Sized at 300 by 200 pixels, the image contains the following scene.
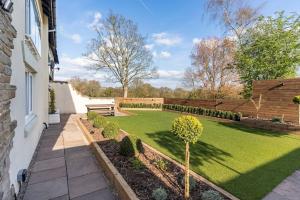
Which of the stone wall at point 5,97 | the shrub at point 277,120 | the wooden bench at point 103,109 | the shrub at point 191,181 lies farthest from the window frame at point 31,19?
Answer: the shrub at point 277,120

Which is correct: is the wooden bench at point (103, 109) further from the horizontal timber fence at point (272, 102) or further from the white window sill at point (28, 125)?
the horizontal timber fence at point (272, 102)

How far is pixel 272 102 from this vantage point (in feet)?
32.0

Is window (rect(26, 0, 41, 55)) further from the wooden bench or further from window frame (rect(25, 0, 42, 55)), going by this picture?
the wooden bench

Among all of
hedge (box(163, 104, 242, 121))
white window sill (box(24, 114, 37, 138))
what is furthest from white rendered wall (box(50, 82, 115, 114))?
white window sill (box(24, 114, 37, 138))

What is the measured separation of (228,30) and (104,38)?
13.4 m

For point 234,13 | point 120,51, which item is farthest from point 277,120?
point 120,51

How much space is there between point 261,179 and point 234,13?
55.0ft

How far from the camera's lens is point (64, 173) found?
378 centimetres

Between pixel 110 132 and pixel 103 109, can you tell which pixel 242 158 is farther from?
pixel 103 109

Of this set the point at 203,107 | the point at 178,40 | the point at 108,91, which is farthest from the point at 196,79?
the point at 108,91

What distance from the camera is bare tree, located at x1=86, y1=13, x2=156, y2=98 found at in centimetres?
2127

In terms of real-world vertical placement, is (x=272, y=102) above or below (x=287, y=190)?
above

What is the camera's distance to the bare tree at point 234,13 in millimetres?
16094

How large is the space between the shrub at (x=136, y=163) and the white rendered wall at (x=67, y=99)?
1147 centimetres
